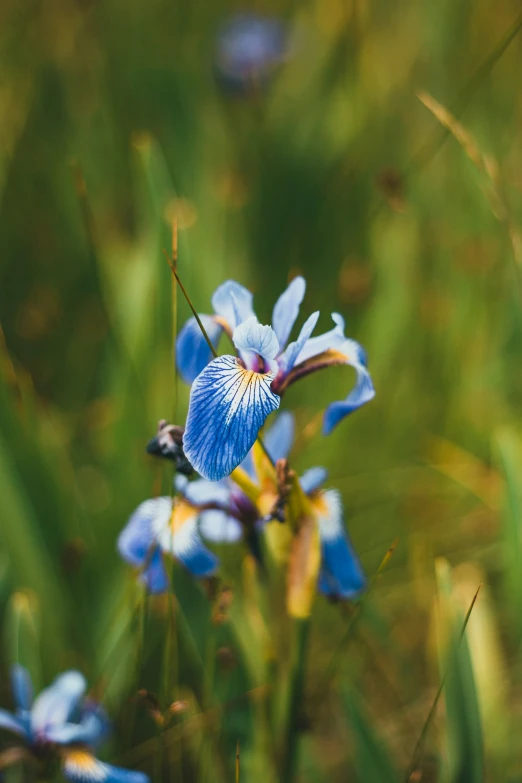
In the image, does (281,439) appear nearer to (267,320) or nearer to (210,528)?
(210,528)

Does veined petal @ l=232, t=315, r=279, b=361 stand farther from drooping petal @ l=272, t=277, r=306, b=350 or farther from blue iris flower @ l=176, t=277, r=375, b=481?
drooping petal @ l=272, t=277, r=306, b=350

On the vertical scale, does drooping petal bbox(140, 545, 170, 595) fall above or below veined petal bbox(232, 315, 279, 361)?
below

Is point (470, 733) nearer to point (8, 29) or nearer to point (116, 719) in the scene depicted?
point (116, 719)

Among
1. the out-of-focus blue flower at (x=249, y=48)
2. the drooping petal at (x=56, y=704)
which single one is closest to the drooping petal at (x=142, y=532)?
Result: the drooping petal at (x=56, y=704)

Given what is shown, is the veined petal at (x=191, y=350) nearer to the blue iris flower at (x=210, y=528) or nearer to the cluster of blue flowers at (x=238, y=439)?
the cluster of blue flowers at (x=238, y=439)

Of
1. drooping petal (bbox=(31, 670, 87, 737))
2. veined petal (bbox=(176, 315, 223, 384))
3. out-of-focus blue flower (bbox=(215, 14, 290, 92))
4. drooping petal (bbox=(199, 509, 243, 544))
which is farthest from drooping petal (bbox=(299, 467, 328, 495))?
out-of-focus blue flower (bbox=(215, 14, 290, 92))

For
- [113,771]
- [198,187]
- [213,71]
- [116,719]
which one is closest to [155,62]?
[213,71]

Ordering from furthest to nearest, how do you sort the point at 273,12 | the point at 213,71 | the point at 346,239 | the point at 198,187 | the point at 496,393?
the point at 273,12
the point at 213,71
the point at 198,187
the point at 346,239
the point at 496,393
